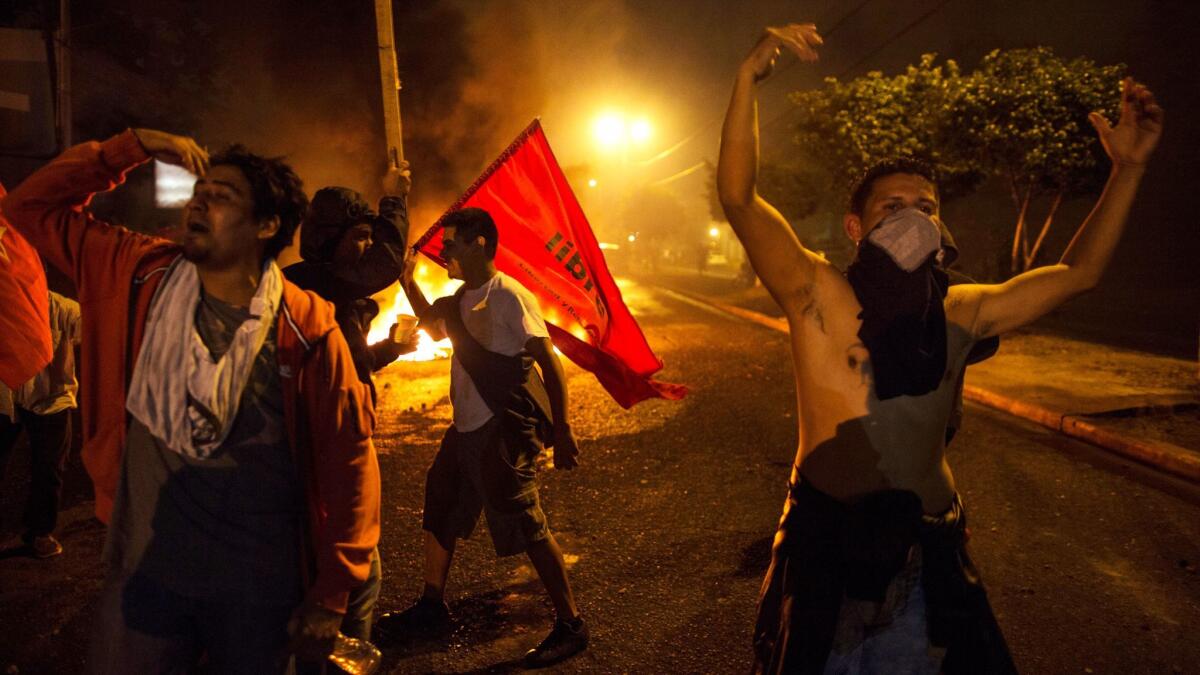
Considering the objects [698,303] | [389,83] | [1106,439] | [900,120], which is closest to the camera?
[389,83]

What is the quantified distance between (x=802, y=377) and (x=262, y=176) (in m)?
1.58

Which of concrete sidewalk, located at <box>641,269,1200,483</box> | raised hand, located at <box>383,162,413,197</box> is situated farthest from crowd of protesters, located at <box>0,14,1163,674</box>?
concrete sidewalk, located at <box>641,269,1200,483</box>

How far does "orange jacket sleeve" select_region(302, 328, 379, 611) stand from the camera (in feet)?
5.79

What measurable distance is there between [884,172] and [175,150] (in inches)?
77.3

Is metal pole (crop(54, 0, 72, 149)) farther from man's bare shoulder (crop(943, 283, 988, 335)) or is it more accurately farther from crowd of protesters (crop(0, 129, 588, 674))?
man's bare shoulder (crop(943, 283, 988, 335))

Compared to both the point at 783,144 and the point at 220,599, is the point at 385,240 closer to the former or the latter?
the point at 220,599

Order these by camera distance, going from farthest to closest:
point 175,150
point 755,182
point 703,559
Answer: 1. point 703,559
2. point 175,150
3. point 755,182

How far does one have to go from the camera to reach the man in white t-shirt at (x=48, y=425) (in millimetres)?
3645

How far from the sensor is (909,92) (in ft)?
51.5

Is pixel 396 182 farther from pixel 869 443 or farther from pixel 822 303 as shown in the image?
pixel 869 443

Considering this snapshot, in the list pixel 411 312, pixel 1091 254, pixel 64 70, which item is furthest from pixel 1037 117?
pixel 64 70

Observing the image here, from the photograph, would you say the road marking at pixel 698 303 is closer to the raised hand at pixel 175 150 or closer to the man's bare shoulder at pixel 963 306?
the man's bare shoulder at pixel 963 306

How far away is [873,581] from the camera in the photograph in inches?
67.0

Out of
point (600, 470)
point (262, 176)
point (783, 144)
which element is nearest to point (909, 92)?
point (600, 470)
